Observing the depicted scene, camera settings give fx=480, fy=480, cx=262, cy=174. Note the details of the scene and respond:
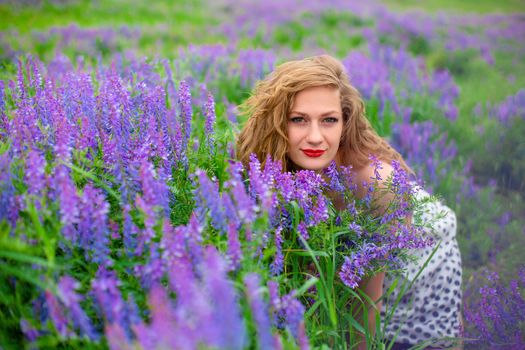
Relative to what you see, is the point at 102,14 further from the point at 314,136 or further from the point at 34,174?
the point at 34,174

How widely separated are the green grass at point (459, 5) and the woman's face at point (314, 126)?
16346 millimetres

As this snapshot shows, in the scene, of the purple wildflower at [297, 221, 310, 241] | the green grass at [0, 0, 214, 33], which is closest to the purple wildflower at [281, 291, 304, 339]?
the purple wildflower at [297, 221, 310, 241]

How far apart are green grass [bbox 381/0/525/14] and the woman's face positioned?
16346mm

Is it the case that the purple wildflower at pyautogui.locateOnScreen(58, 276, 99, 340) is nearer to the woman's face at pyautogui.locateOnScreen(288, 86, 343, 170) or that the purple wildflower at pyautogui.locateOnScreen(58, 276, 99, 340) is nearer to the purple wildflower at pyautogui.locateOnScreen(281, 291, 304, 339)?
the purple wildflower at pyautogui.locateOnScreen(281, 291, 304, 339)

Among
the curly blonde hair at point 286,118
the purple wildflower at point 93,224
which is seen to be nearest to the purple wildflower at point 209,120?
the curly blonde hair at point 286,118

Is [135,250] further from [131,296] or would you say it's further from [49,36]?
[49,36]

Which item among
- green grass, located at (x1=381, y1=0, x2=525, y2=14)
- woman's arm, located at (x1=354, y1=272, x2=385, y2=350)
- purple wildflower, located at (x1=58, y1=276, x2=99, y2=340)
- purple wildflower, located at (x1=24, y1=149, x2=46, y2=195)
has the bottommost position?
woman's arm, located at (x1=354, y1=272, x2=385, y2=350)

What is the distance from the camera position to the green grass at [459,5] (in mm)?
17891

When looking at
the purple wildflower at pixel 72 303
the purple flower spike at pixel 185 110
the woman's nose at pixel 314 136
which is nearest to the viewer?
the purple wildflower at pixel 72 303

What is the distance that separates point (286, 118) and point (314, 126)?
0.21 meters

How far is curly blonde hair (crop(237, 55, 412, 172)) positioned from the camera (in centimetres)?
281

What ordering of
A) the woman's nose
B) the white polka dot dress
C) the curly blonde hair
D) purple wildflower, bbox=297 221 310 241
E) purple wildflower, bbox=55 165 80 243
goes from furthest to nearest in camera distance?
the white polka dot dress
the curly blonde hair
the woman's nose
purple wildflower, bbox=297 221 310 241
purple wildflower, bbox=55 165 80 243

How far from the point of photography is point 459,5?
1964 cm

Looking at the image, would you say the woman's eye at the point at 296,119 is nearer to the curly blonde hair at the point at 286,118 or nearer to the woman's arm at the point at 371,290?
the curly blonde hair at the point at 286,118
